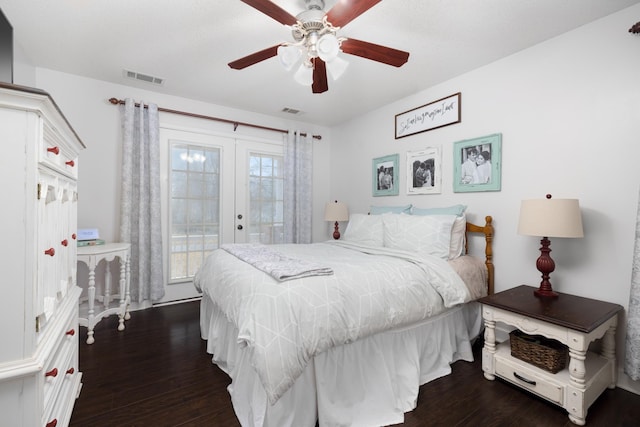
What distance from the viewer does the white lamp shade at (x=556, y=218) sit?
1.88 m

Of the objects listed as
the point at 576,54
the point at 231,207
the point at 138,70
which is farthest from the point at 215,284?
the point at 576,54

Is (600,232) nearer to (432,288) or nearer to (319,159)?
(432,288)

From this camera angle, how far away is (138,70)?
2.89 m

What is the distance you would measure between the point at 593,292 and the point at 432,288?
44.5 inches

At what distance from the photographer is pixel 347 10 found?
155cm

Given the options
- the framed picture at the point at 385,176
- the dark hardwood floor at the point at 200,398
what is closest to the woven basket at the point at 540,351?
the dark hardwood floor at the point at 200,398

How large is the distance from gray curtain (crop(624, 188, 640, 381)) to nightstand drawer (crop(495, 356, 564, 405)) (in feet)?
1.47

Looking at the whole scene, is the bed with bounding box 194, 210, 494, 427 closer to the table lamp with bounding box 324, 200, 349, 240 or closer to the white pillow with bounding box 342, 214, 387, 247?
the white pillow with bounding box 342, 214, 387, 247

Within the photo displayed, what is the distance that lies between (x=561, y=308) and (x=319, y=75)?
222cm

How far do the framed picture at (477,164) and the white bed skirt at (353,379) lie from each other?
1.30 m

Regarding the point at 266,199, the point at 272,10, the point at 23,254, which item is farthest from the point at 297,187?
the point at 23,254

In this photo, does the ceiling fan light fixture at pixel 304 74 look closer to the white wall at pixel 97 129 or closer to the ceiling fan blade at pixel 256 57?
the ceiling fan blade at pixel 256 57

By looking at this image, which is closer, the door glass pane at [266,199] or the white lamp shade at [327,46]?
the white lamp shade at [327,46]

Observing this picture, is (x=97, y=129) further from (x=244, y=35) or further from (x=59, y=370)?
(x=59, y=370)
